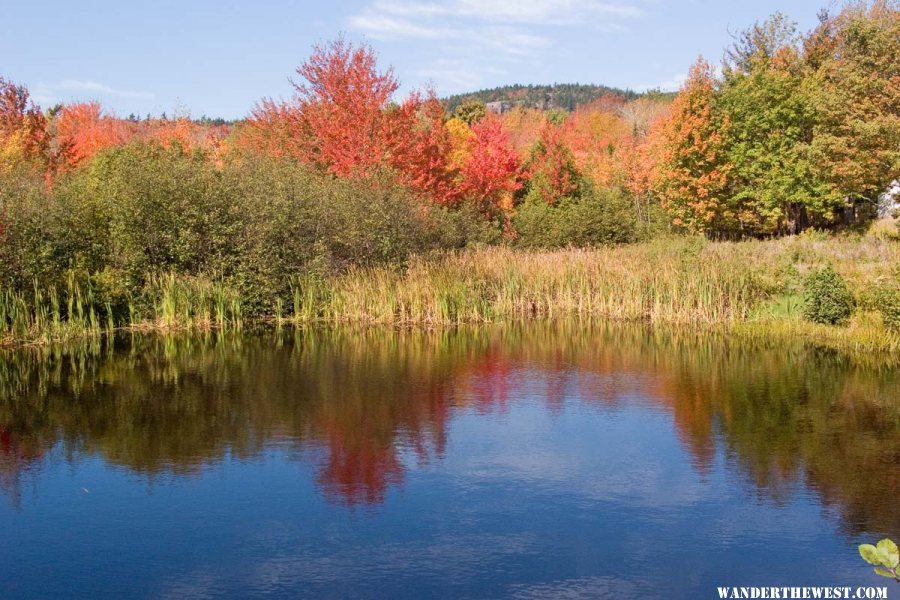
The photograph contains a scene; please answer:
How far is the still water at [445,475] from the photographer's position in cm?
657

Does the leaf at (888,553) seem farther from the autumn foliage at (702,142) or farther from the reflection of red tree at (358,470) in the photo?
the autumn foliage at (702,142)

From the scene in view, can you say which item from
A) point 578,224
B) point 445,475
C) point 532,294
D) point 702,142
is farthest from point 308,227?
point 702,142

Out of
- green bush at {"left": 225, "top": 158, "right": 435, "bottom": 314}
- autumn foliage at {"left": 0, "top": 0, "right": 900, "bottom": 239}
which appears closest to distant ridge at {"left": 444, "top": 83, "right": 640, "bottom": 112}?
autumn foliage at {"left": 0, "top": 0, "right": 900, "bottom": 239}

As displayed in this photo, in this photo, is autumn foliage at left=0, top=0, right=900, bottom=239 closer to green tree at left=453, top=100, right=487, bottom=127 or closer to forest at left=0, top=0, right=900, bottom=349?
forest at left=0, top=0, right=900, bottom=349

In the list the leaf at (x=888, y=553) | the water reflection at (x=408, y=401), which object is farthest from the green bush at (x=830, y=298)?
the leaf at (x=888, y=553)

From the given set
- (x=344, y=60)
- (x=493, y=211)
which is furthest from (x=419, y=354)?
(x=493, y=211)

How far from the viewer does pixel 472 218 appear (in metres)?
29.4

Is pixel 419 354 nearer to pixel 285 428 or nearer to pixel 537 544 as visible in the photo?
pixel 285 428

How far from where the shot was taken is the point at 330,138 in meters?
28.0

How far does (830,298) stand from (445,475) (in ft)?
34.1

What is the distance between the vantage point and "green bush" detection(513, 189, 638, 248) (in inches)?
1202

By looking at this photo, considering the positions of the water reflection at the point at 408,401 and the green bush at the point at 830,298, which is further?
the green bush at the point at 830,298

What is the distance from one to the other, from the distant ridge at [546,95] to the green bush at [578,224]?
78.1 m

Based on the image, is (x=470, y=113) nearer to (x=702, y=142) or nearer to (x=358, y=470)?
(x=702, y=142)
